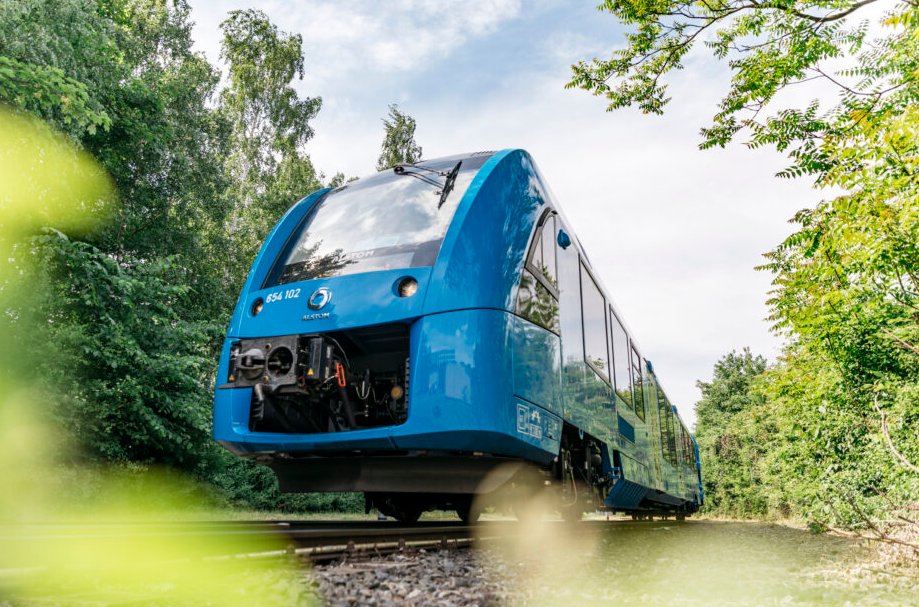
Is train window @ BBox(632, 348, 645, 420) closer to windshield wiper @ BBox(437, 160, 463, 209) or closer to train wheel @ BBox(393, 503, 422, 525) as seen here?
train wheel @ BBox(393, 503, 422, 525)

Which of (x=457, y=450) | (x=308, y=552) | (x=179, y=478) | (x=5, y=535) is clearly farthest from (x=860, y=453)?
(x=179, y=478)

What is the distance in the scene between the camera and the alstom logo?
16.3 feet

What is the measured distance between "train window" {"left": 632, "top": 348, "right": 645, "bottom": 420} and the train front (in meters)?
5.09

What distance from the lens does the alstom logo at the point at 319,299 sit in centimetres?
496

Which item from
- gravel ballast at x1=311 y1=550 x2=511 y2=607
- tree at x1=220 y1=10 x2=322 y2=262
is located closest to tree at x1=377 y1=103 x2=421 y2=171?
tree at x1=220 y1=10 x2=322 y2=262

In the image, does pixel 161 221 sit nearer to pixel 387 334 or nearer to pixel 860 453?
pixel 387 334

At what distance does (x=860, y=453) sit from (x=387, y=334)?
939 cm

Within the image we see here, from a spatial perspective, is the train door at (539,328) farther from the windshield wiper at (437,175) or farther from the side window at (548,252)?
the windshield wiper at (437,175)

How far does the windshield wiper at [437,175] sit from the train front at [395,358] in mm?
27

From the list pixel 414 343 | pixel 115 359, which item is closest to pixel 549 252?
pixel 414 343

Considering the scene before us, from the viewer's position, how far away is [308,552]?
11.8ft

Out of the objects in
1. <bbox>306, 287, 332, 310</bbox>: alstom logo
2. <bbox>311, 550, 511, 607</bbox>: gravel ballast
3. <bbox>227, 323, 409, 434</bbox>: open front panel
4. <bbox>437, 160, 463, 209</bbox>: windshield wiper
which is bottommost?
<bbox>311, 550, 511, 607</bbox>: gravel ballast

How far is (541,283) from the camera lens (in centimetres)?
560

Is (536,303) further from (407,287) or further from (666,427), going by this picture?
(666,427)
